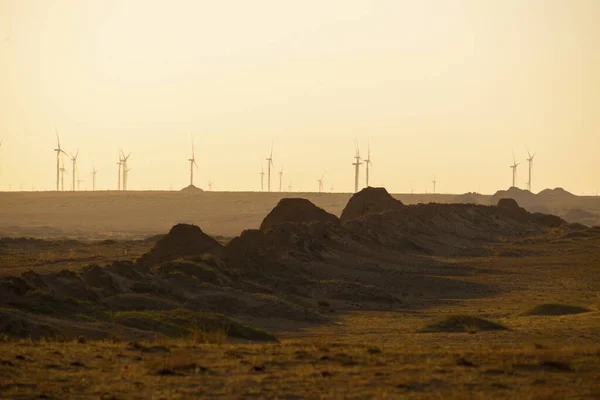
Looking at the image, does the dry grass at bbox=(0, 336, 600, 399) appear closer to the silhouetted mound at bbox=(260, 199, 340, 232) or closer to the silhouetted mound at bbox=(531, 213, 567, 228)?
the silhouetted mound at bbox=(260, 199, 340, 232)

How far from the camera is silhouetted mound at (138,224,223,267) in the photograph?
6266 centimetres

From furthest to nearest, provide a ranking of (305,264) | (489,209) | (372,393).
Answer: (489,209), (305,264), (372,393)

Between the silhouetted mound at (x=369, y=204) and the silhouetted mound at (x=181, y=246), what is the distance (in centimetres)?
4581

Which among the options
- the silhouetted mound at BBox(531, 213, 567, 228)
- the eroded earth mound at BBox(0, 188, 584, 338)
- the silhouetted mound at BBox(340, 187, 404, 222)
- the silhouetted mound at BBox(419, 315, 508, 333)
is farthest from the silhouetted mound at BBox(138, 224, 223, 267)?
the silhouetted mound at BBox(531, 213, 567, 228)

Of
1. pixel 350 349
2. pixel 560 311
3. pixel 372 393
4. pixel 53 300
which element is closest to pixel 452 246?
pixel 560 311

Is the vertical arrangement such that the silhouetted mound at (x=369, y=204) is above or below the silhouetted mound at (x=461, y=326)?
above

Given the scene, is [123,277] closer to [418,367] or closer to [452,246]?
[418,367]

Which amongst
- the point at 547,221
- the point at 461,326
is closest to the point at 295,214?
the point at 461,326

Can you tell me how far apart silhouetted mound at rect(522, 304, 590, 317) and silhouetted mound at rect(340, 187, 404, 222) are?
65.7m

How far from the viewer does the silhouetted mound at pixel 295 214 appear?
294ft

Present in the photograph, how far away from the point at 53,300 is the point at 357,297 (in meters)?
20.2

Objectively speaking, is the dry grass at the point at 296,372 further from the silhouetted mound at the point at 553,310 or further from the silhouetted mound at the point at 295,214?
the silhouetted mound at the point at 295,214

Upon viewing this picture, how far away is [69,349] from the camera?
1034 inches

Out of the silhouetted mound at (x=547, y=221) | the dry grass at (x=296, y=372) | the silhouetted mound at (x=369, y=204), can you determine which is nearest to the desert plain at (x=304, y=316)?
the dry grass at (x=296, y=372)
